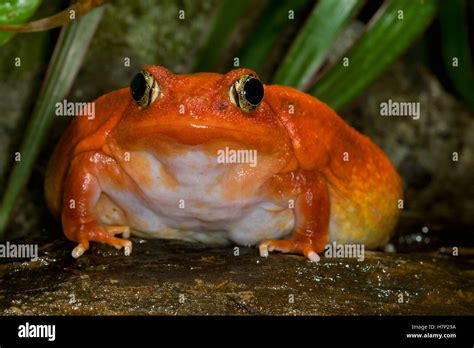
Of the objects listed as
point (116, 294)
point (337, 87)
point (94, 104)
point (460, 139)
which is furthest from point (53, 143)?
point (460, 139)

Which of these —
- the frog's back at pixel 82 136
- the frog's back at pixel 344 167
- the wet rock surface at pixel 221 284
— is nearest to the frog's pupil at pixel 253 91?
the frog's back at pixel 344 167

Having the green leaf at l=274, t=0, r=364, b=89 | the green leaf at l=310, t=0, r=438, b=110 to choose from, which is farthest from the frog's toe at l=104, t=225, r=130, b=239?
the green leaf at l=310, t=0, r=438, b=110

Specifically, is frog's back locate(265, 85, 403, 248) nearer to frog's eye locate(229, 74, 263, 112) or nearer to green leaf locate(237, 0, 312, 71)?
frog's eye locate(229, 74, 263, 112)

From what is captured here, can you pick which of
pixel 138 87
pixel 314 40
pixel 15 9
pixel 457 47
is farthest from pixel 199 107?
pixel 457 47

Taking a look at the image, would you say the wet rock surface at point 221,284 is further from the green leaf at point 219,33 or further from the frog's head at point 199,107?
the green leaf at point 219,33

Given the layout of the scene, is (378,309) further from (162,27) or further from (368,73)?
(162,27)

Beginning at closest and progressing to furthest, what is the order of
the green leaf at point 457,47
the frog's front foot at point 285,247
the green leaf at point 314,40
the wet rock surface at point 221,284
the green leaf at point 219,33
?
1. the wet rock surface at point 221,284
2. the frog's front foot at point 285,247
3. the green leaf at point 314,40
4. the green leaf at point 219,33
5. the green leaf at point 457,47
